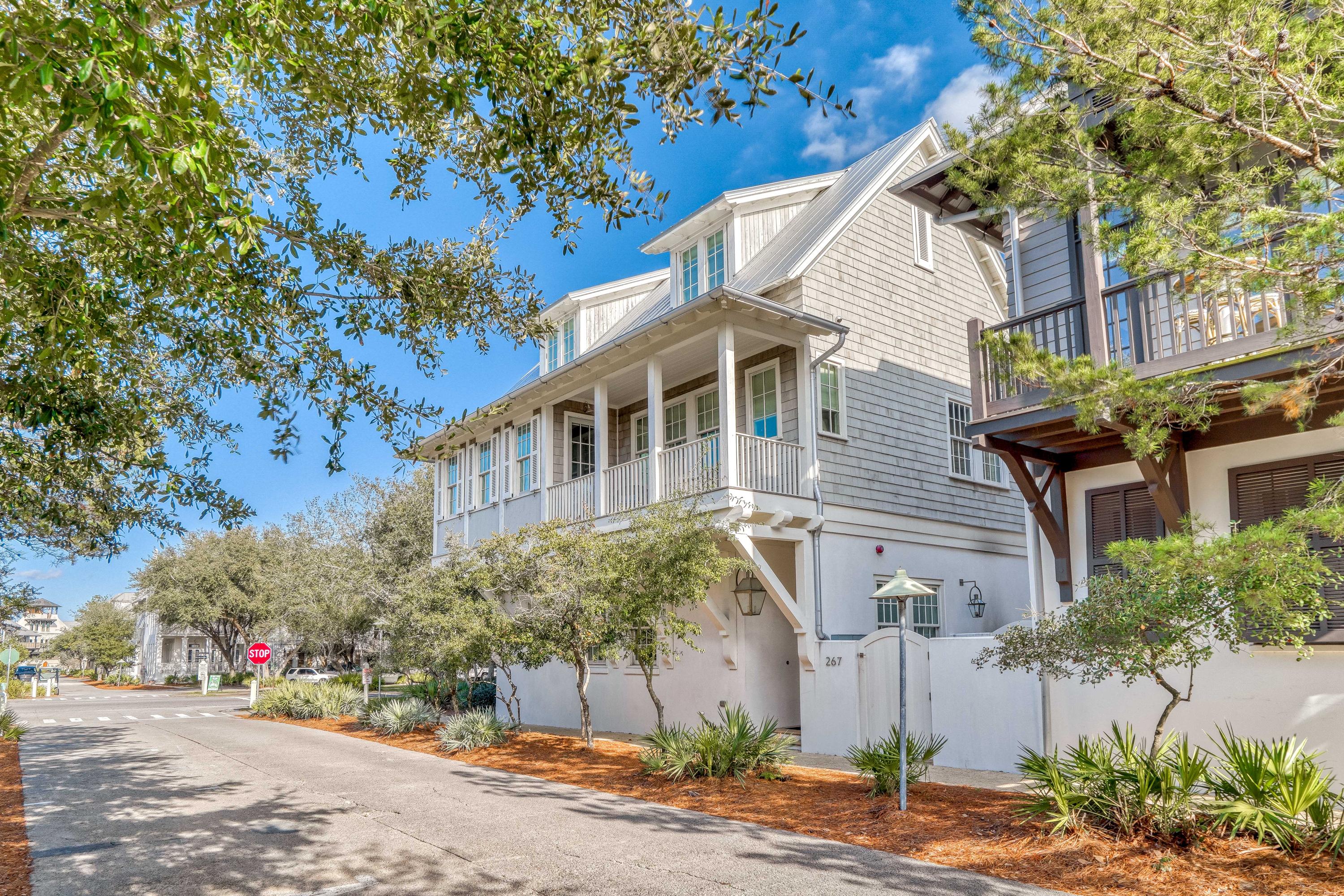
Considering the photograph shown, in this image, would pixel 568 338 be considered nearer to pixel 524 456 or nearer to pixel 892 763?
pixel 524 456

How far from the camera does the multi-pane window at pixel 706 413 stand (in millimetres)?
16453

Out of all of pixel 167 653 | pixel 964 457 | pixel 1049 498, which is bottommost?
pixel 167 653

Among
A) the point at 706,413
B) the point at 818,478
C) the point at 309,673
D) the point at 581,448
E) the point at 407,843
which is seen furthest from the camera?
the point at 309,673

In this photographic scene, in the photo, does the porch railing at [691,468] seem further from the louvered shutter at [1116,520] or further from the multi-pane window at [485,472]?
the multi-pane window at [485,472]

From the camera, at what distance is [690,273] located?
59.5 ft

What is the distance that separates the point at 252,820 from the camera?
29.7 ft

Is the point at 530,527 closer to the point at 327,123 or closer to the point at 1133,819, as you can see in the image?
the point at 327,123

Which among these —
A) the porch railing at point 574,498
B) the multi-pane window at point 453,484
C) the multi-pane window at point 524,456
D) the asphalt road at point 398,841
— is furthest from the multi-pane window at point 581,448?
the asphalt road at point 398,841

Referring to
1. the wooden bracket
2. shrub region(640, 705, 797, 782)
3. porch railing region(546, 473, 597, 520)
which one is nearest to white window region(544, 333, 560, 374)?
porch railing region(546, 473, 597, 520)

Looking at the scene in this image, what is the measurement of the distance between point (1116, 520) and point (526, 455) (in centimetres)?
1248

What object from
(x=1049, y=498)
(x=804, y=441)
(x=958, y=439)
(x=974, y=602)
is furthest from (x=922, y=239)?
(x=1049, y=498)

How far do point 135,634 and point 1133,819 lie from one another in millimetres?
82095

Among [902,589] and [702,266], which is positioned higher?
[702,266]

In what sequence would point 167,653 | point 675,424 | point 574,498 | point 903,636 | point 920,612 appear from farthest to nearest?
point 167,653 < point 675,424 < point 574,498 < point 920,612 < point 903,636
